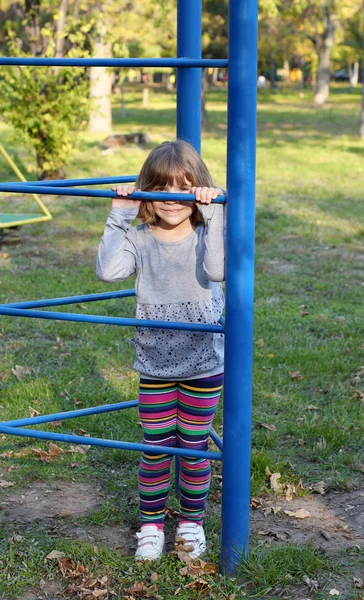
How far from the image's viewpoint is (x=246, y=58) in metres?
2.20

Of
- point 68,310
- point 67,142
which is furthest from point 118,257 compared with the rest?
point 67,142

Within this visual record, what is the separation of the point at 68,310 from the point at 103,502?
258cm

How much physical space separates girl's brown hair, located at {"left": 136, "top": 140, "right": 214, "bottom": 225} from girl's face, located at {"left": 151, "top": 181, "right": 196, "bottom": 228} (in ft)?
0.04

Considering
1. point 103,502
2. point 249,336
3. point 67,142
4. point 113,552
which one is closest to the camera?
point 249,336

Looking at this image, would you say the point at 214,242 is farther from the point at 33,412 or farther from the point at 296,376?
the point at 296,376

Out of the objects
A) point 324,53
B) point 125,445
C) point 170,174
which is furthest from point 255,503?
point 324,53

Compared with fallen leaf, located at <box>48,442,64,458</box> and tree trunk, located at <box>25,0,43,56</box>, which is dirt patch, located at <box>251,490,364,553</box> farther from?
tree trunk, located at <box>25,0,43,56</box>

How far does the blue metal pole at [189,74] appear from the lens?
2.64 metres

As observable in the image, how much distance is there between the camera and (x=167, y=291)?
2506 millimetres

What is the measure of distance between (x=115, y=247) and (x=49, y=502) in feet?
3.66

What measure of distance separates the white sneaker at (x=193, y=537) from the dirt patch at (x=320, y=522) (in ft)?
0.82

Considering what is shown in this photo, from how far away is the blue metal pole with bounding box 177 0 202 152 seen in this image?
8.66ft

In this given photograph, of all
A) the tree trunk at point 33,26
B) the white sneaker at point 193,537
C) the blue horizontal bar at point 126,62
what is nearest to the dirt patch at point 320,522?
the white sneaker at point 193,537

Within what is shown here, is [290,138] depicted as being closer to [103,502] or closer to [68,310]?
[68,310]
